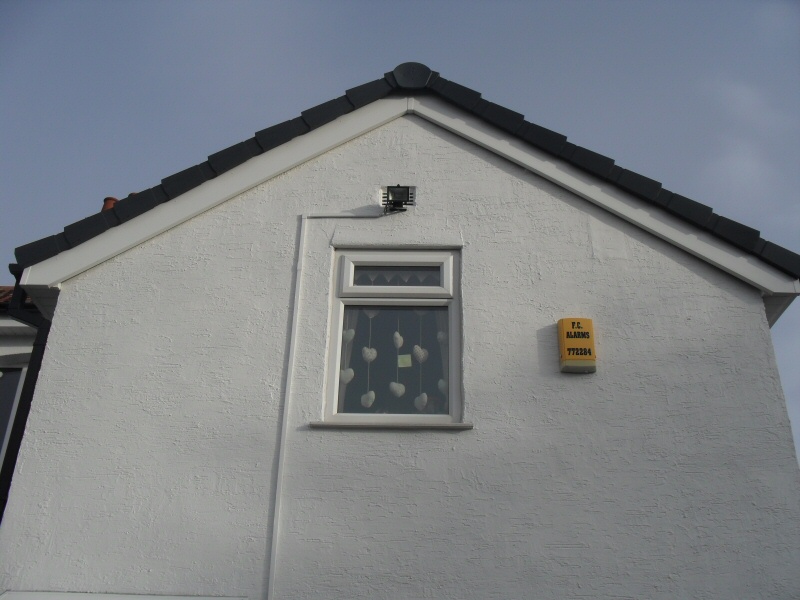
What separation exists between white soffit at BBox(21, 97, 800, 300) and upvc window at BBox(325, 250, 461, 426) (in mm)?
1192

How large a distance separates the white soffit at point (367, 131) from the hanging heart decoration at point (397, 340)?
6.52 ft

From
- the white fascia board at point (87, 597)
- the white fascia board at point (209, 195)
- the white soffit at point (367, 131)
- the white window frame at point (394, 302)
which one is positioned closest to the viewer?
the white fascia board at point (87, 597)

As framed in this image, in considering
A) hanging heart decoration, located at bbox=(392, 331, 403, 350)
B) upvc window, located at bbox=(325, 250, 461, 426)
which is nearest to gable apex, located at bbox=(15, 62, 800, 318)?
upvc window, located at bbox=(325, 250, 461, 426)

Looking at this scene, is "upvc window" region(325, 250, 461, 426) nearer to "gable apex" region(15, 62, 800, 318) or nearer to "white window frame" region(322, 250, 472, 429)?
"white window frame" region(322, 250, 472, 429)

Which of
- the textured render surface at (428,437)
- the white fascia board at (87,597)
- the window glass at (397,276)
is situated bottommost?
the white fascia board at (87,597)

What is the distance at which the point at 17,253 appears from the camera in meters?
6.91

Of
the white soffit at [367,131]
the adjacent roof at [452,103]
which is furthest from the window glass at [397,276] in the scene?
the adjacent roof at [452,103]

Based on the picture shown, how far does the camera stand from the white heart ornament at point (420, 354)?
654 cm

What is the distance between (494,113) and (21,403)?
516cm

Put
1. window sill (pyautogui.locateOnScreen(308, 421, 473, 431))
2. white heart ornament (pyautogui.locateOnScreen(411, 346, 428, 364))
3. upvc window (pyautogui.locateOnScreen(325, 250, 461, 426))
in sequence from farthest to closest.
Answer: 1. white heart ornament (pyautogui.locateOnScreen(411, 346, 428, 364))
2. upvc window (pyautogui.locateOnScreen(325, 250, 461, 426))
3. window sill (pyautogui.locateOnScreen(308, 421, 473, 431))

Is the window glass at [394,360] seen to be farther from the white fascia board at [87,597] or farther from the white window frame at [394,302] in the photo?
the white fascia board at [87,597]

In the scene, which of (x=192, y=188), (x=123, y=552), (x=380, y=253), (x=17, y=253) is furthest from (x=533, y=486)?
(x=17, y=253)

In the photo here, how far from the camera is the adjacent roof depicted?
6.73 meters

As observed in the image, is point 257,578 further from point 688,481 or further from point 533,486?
point 688,481
